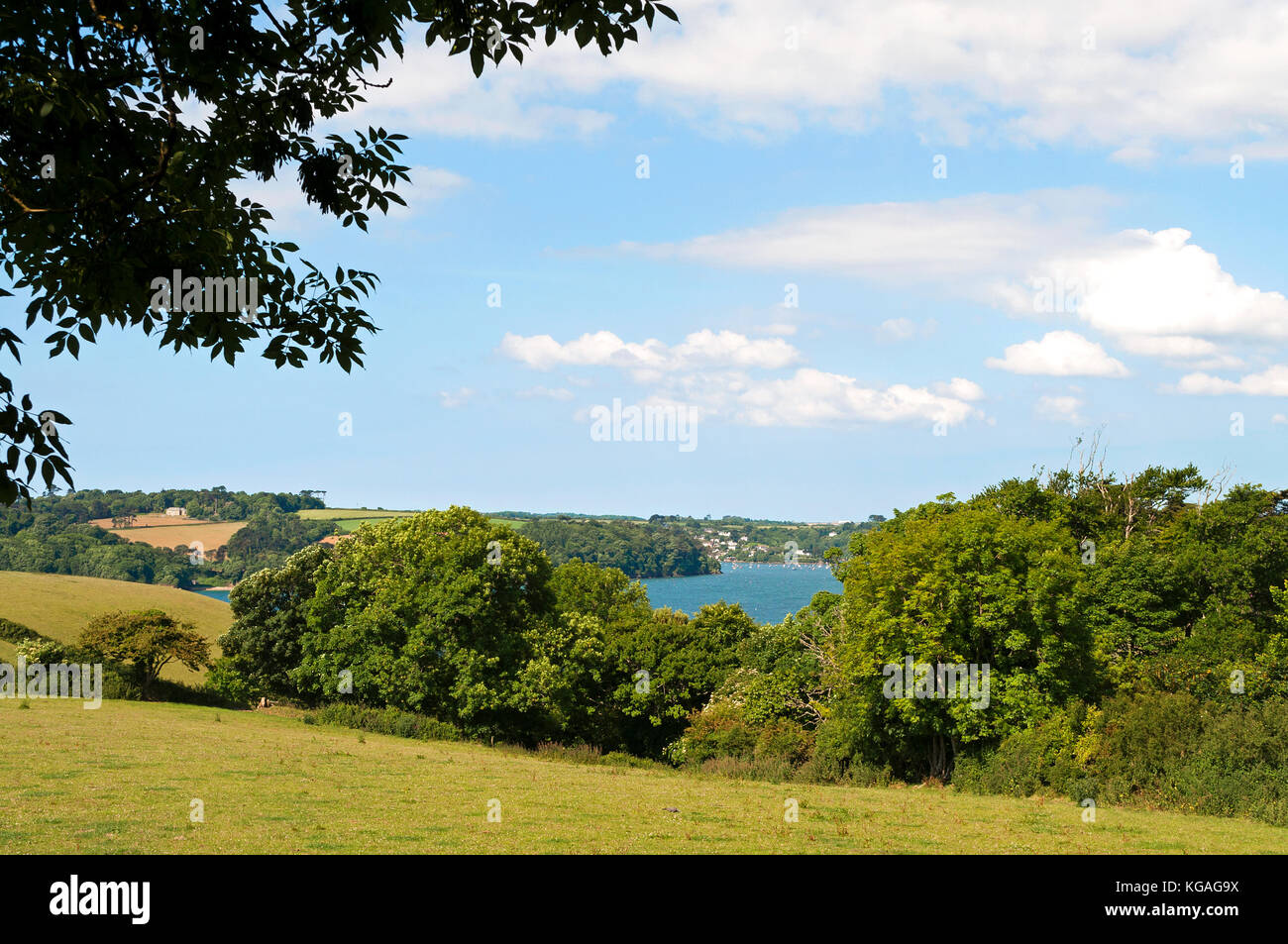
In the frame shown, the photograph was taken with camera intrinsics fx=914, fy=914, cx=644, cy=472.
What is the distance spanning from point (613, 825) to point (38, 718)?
25.6m

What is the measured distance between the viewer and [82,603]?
253ft

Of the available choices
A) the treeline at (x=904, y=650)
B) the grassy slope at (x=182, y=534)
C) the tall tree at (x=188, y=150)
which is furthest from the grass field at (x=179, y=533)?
the tall tree at (x=188, y=150)

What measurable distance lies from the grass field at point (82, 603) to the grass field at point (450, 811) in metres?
40.6

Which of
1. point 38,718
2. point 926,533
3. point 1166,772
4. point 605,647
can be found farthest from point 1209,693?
point 38,718

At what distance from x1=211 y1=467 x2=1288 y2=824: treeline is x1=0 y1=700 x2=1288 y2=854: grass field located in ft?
18.8

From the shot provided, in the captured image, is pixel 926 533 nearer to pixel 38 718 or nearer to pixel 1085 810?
pixel 1085 810

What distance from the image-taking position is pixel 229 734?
3312 cm

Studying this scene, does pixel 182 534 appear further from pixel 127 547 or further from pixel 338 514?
pixel 338 514

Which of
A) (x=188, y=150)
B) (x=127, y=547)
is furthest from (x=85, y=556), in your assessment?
(x=188, y=150)

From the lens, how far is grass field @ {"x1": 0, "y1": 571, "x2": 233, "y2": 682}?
223 ft

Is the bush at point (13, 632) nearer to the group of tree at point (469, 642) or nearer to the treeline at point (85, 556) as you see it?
the group of tree at point (469, 642)

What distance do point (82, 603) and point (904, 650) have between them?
71.2 metres

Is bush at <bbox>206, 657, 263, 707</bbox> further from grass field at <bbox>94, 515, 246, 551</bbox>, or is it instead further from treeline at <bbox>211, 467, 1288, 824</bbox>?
grass field at <bbox>94, 515, 246, 551</bbox>
